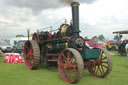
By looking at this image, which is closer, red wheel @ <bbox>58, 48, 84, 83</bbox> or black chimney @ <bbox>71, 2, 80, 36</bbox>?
red wheel @ <bbox>58, 48, 84, 83</bbox>

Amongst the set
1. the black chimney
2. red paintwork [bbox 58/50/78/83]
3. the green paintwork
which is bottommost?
red paintwork [bbox 58/50/78/83]

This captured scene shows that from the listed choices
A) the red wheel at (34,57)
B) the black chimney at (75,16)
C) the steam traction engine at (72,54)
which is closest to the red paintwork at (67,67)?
the steam traction engine at (72,54)

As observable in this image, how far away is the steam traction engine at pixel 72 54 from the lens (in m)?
4.03

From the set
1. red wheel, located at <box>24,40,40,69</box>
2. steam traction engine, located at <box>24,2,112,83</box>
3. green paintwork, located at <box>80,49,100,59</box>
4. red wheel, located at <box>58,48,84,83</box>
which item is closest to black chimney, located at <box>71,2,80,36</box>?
steam traction engine, located at <box>24,2,112,83</box>

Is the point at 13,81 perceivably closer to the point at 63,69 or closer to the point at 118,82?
the point at 63,69

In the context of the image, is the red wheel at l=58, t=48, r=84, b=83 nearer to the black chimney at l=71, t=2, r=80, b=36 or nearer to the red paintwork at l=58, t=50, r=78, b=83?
the red paintwork at l=58, t=50, r=78, b=83

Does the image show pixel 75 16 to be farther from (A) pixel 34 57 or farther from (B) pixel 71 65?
(A) pixel 34 57

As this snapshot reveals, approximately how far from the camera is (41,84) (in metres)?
3.93

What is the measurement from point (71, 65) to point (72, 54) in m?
0.37

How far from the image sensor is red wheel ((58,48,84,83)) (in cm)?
372

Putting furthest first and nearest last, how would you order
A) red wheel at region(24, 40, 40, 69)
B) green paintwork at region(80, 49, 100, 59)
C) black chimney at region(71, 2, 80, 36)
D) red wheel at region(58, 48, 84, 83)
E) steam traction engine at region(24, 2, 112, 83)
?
red wheel at region(24, 40, 40, 69), black chimney at region(71, 2, 80, 36), green paintwork at region(80, 49, 100, 59), steam traction engine at region(24, 2, 112, 83), red wheel at region(58, 48, 84, 83)

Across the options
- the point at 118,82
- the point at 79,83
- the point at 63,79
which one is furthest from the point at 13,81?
the point at 118,82

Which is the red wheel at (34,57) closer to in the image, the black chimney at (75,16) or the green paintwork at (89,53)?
the black chimney at (75,16)

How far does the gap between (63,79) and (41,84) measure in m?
0.65
